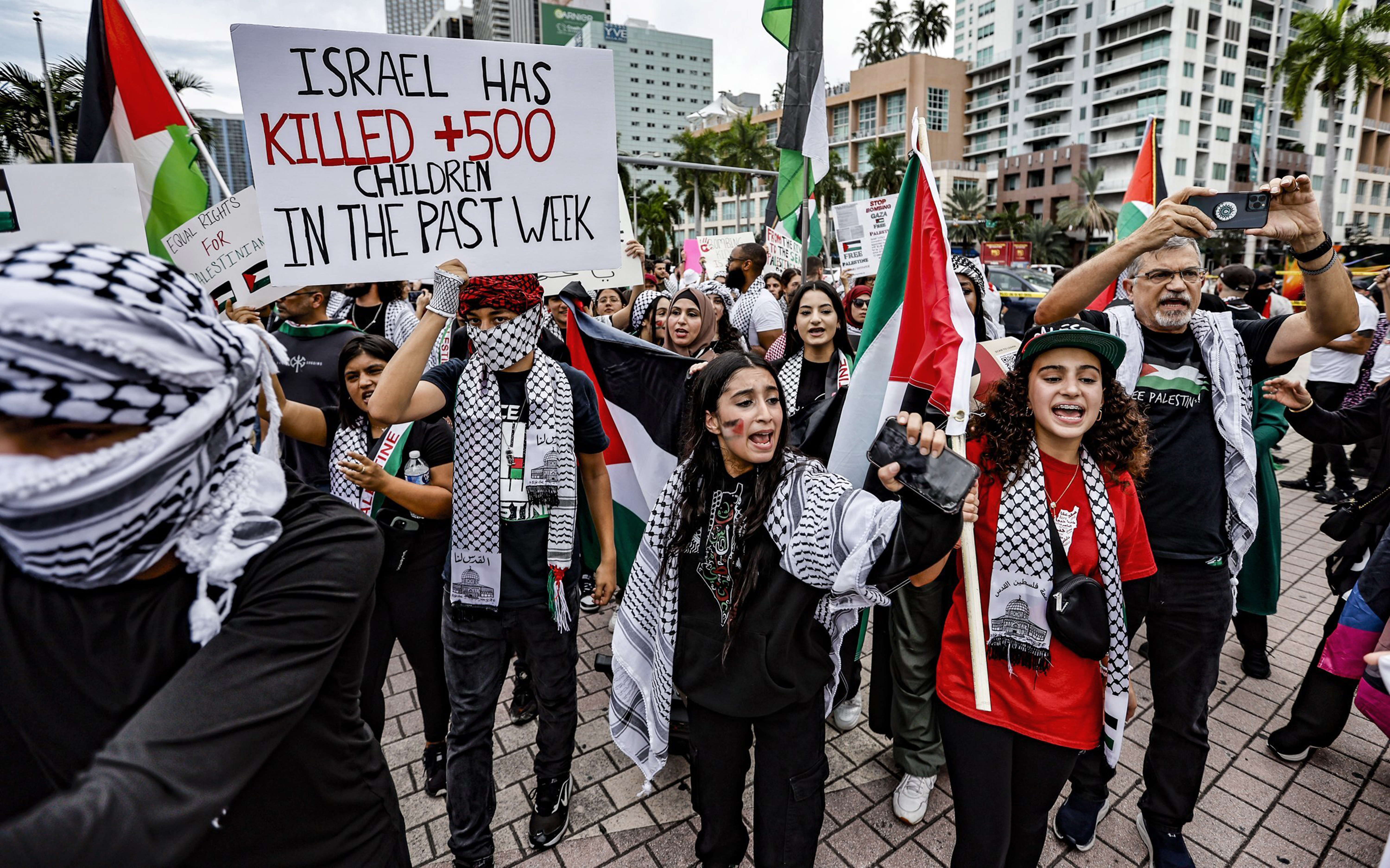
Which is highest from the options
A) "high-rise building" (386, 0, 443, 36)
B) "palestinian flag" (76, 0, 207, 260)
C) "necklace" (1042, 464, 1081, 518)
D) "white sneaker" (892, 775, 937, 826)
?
"high-rise building" (386, 0, 443, 36)

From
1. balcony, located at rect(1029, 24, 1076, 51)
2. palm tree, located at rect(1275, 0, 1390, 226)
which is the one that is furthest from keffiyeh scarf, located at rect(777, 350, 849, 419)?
balcony, located at rect(1029, 24, 1076, 51)

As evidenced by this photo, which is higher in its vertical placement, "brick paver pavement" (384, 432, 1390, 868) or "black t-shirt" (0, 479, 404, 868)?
"black t-shirt" (0, 479, 404, 868)

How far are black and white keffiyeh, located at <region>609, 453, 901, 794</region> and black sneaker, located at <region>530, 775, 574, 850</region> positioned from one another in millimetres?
668

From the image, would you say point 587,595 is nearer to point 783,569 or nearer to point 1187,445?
point 783,569

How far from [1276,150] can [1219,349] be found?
7774 cm

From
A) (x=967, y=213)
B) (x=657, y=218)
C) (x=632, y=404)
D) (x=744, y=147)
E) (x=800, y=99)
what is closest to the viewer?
(x=632, y=404)

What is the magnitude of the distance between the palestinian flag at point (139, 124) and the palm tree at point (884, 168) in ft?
194

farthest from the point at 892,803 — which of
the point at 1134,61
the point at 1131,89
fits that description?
the point at 1134,61

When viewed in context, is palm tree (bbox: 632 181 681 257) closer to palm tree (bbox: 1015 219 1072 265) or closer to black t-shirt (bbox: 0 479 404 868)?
palm tree (bbox: 1015 219 1072 265)

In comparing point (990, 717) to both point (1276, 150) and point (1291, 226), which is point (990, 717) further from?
point (1276, 150)

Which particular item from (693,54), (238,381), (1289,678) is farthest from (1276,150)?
(693,54)

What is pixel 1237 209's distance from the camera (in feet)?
8.75

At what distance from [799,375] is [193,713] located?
347cm

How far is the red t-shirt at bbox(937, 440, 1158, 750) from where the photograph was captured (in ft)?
7.50
